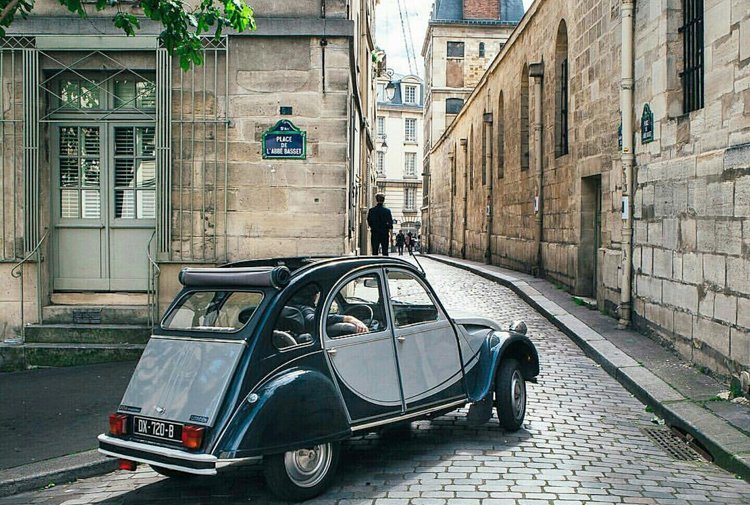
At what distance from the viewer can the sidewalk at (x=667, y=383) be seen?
→ 630 cm

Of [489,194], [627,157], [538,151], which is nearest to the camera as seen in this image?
[627,157]

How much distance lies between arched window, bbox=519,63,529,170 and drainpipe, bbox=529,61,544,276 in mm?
2506

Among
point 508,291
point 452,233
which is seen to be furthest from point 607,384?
point 452,233

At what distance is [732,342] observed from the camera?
7746 millimetres

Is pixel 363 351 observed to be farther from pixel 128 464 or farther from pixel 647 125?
pixel 647 125

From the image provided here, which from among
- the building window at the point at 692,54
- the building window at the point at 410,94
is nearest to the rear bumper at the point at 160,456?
the building window at the point at 692,54

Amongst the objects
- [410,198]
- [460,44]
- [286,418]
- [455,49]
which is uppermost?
[460,44]

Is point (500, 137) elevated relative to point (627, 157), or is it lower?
elevated

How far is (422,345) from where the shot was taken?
6129 millimetres

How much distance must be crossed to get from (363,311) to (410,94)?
2887 inches

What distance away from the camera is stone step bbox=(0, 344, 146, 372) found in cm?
1021

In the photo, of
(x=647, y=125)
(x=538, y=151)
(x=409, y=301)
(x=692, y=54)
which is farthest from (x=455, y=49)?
(x=409, y=301)

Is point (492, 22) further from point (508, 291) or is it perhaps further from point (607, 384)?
point (607, 384)

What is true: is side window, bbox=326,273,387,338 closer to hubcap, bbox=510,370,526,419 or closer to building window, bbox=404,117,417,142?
hubcap, bbox=510,370,526,419
